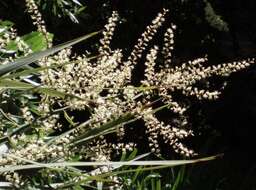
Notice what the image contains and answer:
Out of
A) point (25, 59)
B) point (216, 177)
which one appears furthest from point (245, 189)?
point (25, 59)

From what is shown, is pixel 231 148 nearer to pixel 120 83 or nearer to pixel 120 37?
pixel 120 37

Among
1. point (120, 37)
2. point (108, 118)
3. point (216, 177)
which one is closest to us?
point (108, 118)

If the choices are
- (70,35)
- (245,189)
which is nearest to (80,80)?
(245,189)

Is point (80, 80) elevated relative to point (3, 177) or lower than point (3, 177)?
elevated

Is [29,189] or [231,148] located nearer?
[29,189]

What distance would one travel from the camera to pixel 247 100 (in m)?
7.02

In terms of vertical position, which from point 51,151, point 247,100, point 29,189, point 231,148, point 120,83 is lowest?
point 231,148

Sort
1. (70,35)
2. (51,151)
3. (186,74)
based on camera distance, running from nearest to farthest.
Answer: (51,151) → (186,74) → (70,35)

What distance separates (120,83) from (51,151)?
14.7 inches

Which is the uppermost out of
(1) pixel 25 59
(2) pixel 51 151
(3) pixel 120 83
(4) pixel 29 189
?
(1) pixel 25 59

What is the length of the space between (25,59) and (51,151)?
0.86 ft

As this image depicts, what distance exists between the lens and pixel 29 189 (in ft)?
5.96

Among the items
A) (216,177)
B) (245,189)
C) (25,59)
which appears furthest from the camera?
(245,189)

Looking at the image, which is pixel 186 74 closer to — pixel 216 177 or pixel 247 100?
pixel 216 177
